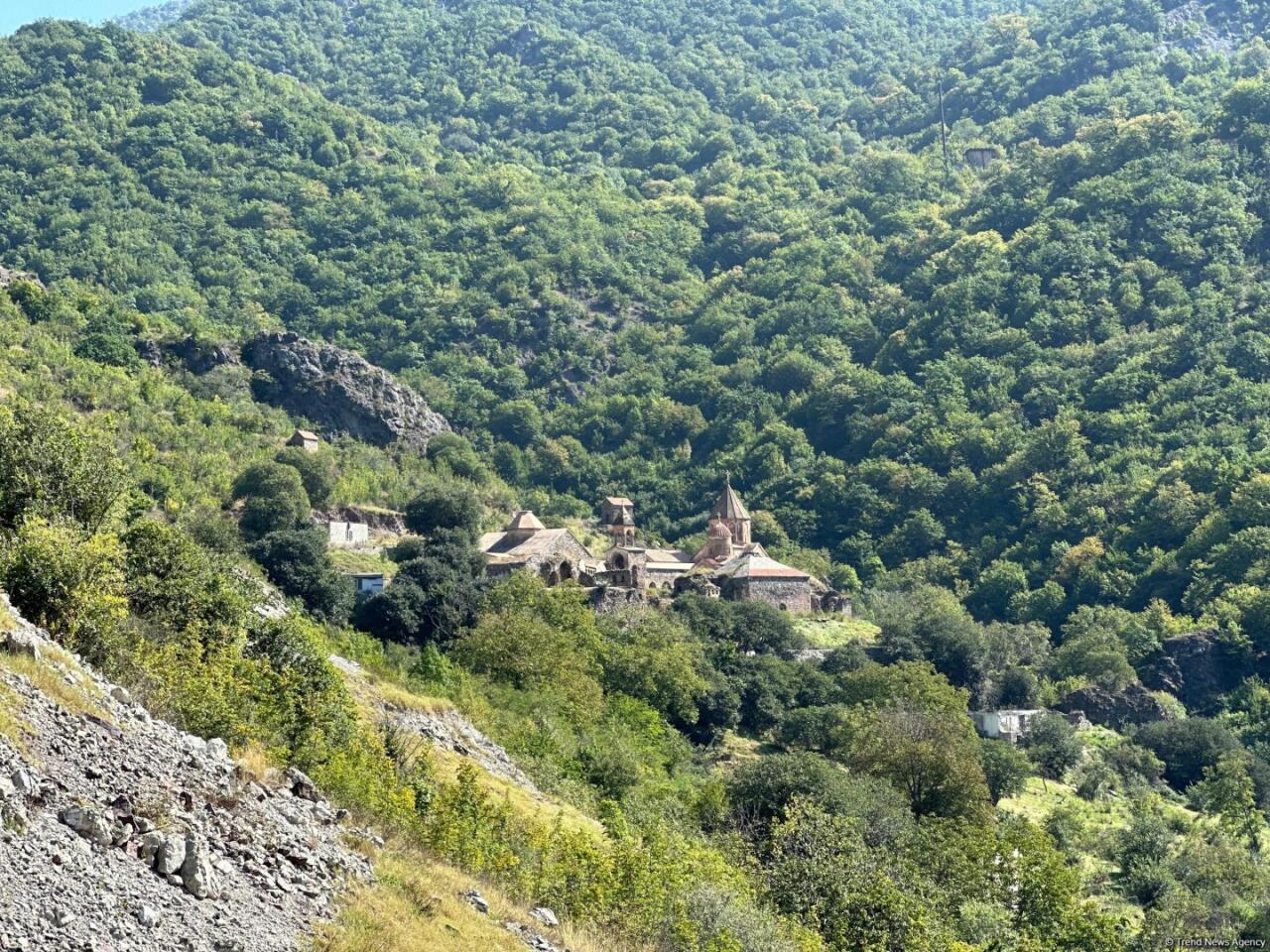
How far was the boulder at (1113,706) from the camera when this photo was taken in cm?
7188

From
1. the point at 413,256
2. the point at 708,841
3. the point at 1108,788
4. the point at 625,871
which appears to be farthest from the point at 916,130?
the point at 625,871

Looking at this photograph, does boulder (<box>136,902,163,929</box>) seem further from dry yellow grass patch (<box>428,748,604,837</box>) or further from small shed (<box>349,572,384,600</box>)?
small shed (<box>349,572,384,600</box>)

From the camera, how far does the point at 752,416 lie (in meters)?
117

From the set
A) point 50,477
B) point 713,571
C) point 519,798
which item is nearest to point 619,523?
point 713,571

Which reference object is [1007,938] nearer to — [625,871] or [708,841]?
[708,841]

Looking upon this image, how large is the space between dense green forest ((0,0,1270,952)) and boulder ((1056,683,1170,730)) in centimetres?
35

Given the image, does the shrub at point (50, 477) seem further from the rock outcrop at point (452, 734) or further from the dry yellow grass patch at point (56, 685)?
the dry yellow grass patch at point (56, 685)

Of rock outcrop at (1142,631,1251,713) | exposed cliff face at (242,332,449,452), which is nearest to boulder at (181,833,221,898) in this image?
rock outcrop at (1142,631,1251,713)

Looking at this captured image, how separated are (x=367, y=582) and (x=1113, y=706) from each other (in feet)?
109

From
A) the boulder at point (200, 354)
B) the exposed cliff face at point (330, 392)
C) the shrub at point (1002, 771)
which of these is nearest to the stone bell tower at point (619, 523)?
the exposed cliff face at point (330, 392)

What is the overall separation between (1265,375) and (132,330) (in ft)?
222

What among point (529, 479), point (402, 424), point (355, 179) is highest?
point (355, 179)

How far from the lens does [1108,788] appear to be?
6159 cm

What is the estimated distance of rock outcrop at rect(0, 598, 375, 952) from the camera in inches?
511
